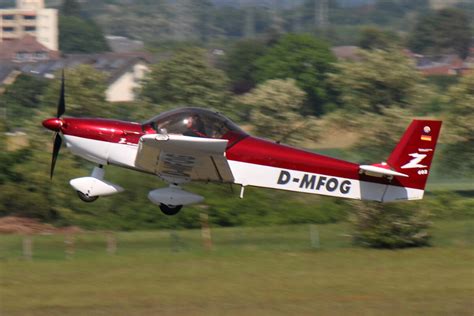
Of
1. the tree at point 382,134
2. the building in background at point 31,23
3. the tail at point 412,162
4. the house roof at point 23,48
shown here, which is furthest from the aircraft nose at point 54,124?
the building in background at point 31,23

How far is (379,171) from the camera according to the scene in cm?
1984

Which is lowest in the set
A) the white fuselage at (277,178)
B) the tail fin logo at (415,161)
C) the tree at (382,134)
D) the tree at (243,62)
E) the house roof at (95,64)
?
the house roof at (95,64)

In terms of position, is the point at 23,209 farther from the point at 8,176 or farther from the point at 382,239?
the point at 382,239

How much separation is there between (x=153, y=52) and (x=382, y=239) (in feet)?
317

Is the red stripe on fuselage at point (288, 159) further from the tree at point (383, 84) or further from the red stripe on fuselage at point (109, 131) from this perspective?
the tree at point (383, 84)

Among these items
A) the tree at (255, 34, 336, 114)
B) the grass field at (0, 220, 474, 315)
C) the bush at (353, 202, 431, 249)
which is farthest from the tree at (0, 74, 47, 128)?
the bush at (353, 202, 431, 249)

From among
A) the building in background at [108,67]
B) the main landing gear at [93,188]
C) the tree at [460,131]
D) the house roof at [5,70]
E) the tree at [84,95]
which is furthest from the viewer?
the house roof at [5,70]

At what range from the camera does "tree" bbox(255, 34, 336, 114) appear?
3120 inches

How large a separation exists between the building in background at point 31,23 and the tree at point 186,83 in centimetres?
6844

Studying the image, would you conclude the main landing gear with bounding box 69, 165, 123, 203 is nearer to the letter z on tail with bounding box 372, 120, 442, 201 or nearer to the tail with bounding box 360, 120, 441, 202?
the tail with bounding box 360, 120, 441, 202

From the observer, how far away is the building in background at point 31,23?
135500 millimetres

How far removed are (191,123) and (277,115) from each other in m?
29.6

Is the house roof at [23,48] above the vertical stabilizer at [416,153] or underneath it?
underneath

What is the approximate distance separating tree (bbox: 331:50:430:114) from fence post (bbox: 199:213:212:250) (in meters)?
15.1
